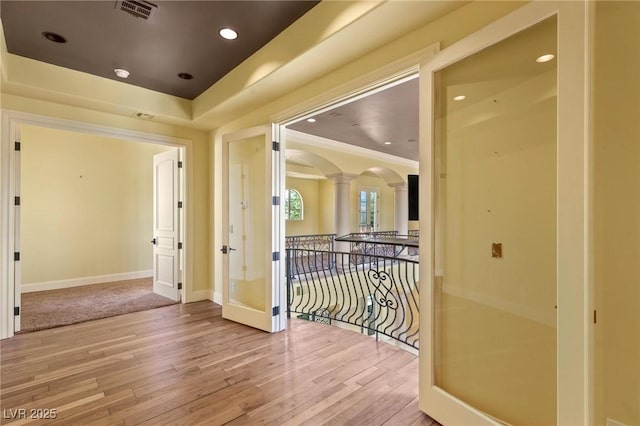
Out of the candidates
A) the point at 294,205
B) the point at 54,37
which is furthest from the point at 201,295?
the point at 294,205

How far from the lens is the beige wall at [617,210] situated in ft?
4.15

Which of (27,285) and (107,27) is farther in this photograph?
(27,285)

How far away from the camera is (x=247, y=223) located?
153 inches

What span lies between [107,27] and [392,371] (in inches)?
148

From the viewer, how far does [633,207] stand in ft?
4.17

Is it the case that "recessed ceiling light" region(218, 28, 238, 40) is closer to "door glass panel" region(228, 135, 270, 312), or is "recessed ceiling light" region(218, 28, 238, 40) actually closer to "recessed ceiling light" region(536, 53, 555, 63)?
"door glass panel" region(228, 135, 270, 312)

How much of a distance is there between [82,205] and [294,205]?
7296 millimetres

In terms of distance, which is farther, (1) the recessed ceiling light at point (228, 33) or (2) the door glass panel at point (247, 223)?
(2) the door glass panel at point (247, 223)

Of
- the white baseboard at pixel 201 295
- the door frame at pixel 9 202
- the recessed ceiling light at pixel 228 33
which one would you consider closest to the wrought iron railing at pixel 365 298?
the white baseboard at pixel 201 295

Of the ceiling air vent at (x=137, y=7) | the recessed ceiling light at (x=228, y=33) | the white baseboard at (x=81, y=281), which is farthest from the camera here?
the white baseboard at (x=81, y=281)

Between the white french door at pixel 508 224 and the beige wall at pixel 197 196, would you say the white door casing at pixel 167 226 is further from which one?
the white french door at pixel 508 224

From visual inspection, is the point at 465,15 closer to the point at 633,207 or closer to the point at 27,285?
the point at 633,207

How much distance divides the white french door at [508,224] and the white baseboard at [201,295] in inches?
143

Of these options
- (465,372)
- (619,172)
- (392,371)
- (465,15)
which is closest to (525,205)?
(619,172)
